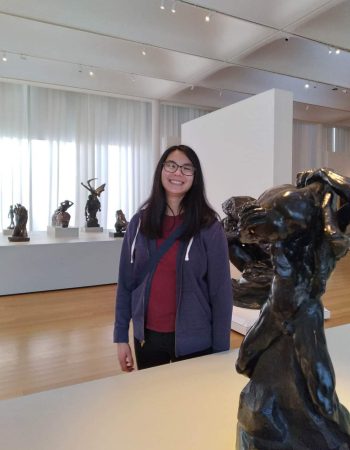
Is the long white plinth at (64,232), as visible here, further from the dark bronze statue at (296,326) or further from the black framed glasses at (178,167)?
the dark bronze statue at (296,326)

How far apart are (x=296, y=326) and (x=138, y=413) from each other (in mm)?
539

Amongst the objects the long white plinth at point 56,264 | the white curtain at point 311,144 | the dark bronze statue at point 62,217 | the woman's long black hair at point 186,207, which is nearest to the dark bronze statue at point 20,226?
the long white plinth at point 56,264

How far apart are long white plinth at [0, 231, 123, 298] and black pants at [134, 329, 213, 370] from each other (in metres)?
3.27

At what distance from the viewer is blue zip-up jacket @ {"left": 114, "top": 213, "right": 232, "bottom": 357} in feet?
4.47

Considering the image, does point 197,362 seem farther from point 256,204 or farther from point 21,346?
point 21,346

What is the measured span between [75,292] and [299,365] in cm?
406

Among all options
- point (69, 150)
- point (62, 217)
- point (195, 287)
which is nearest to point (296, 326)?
A: point (195, 287)

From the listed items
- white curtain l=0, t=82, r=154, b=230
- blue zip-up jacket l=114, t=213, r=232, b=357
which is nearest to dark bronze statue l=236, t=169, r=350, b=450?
blue zip-up jacket l=114, t=213, r=232, b=357

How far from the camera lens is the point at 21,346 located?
2.85m

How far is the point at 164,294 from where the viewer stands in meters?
1.40

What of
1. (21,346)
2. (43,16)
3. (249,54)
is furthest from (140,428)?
(249,54)

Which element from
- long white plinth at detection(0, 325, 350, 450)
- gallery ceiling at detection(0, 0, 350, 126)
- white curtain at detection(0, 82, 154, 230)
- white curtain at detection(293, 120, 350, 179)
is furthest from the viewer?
white curtain at detection(293, 120, 350, 179)

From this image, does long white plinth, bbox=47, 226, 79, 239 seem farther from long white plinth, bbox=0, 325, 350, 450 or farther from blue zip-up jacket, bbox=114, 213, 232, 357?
long white plinth, bbox=0, 325, 350, 450

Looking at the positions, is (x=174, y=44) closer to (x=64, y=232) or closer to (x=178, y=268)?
(x=64, y=232)
